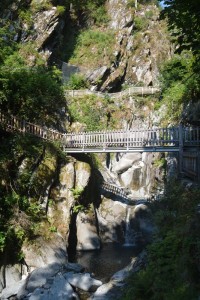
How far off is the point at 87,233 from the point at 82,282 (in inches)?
265

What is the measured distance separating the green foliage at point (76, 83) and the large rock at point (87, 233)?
16.2m

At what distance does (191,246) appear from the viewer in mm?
6617

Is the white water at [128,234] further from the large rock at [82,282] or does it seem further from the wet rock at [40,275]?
the large rock at [82,282]

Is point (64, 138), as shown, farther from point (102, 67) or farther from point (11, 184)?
point (102, 67)

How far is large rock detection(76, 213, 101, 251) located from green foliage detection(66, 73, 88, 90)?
16.2 meters

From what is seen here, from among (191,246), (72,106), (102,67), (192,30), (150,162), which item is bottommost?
(191,246)

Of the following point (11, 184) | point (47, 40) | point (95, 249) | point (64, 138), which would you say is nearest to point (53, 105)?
point (64, 138)

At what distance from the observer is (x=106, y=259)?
15953 mm

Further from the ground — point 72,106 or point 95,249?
point 72,106

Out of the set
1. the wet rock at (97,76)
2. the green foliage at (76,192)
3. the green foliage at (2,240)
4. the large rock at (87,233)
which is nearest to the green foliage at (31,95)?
the green foliage at (76,192)

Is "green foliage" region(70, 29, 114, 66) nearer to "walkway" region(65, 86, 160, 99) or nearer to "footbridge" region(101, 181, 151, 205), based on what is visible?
"walkway" region(65, 86, 160, 99)

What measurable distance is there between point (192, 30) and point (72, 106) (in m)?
22.7

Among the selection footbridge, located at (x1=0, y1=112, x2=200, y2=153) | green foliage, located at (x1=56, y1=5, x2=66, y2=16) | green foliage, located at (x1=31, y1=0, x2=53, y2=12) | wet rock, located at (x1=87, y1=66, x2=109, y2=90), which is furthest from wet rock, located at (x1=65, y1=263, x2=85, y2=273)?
green foliage, located at (x1=56, y1=5, x2=66, y2=16)

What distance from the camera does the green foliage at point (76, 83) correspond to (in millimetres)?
31500
